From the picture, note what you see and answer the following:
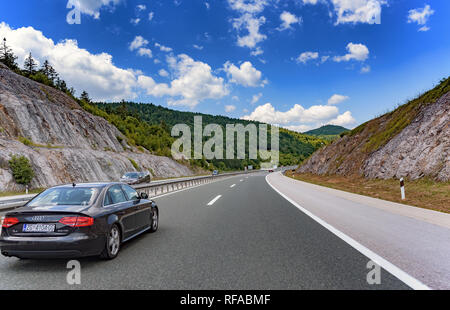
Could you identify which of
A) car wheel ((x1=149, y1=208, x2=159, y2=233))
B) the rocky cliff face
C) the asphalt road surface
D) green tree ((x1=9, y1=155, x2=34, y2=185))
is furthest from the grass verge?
the rocky cliff face

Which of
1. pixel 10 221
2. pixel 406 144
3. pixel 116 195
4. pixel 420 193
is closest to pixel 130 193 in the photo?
pixel 116 195

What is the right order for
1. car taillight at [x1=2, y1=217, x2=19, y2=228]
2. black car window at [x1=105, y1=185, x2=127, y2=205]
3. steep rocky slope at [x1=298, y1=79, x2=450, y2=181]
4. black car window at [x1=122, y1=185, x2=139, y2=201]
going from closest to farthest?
car taillight at [x1=2, y1=217, x2=19, y2=228] < black car window at [x1=105, y1=185, x2=127, y2=205] < black car window at [x1=122, y1=185, x2=139, y2=201] < steep rocky slope at [x1=298, y1=79, x2=450, y2=181]

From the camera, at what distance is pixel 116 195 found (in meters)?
6.10

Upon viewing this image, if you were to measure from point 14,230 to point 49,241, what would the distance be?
2.11 feet

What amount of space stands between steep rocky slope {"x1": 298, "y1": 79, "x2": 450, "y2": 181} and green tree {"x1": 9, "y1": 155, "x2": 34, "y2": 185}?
25.8 metres

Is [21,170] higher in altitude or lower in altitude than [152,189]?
higher

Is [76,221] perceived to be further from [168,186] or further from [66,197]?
[168,186]

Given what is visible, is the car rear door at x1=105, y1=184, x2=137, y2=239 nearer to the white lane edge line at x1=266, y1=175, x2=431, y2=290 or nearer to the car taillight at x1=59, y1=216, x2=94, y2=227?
the car taillight at x1=59, y1=216, x2=94, y2=227

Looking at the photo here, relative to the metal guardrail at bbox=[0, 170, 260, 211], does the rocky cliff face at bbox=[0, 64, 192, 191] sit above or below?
above

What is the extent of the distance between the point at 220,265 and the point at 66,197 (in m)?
2.93

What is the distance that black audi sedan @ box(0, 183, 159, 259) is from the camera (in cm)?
456

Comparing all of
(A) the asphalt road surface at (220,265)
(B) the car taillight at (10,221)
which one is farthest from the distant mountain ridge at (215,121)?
(B) the car taillight at (10,221)
